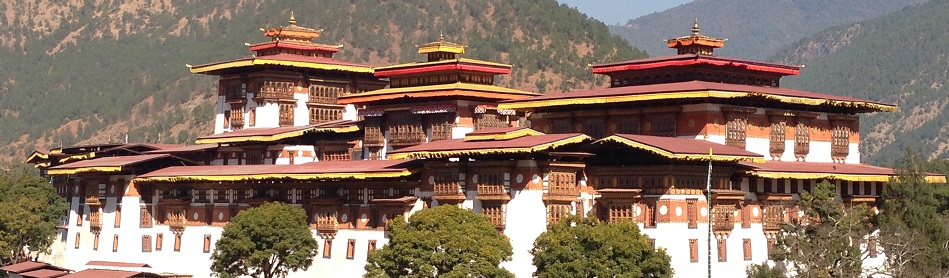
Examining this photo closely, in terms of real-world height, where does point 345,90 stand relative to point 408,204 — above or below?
above

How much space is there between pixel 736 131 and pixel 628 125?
5.51 meters

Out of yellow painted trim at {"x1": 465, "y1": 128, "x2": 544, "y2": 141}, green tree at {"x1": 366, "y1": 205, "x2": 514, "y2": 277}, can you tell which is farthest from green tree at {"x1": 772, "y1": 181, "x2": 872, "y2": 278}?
green tree at {"x1": 366, "y1": 205, "x2": 514, "y2": 277}

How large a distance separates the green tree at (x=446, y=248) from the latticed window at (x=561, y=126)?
13.2 meters

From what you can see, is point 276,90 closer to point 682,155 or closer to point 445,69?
point 445,69

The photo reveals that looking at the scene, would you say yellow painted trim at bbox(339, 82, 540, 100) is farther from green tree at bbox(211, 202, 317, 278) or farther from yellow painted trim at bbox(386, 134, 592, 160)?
yellow painted trim at bbox(386, 134, 592, 160)

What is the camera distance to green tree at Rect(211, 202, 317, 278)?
9188cm

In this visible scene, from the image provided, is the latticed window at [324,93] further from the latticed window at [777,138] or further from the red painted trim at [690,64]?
the latticed window at [777,138]

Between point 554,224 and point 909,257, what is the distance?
16528mm

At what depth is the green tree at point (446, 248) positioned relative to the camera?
3137 inches

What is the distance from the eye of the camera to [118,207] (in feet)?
350

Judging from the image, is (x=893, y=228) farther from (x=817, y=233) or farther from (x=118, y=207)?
(x=118, y=207)

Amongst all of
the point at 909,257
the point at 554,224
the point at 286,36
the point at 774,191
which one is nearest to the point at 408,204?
the point at 554,224

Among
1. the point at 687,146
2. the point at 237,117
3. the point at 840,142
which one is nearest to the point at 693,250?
the point at 687,146

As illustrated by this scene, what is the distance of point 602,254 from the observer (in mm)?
76812
